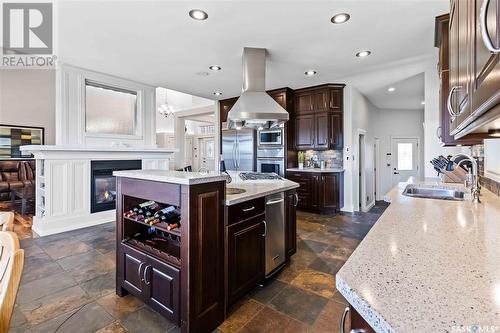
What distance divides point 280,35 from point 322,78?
6.55 ft

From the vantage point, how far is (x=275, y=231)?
7.68 ft

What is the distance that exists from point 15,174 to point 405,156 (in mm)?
10321

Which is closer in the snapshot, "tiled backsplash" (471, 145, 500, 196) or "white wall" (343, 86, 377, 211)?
"tiled backsplash" (471, 145, 500, 196)

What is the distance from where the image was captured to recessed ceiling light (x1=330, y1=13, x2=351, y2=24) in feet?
8.55

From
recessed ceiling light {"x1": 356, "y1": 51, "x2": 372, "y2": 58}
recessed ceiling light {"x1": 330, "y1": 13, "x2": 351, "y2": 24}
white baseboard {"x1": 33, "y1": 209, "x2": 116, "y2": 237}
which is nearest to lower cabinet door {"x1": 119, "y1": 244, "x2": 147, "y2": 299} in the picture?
white baseboard {"x1": 33, "y1": 209, "x2": 116, "y2": 237}

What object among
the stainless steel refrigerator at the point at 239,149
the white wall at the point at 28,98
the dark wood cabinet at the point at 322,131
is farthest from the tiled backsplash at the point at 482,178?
the white wall at the point at 28,98

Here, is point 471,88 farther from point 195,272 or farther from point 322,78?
point 322,78

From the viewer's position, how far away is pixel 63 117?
404cm

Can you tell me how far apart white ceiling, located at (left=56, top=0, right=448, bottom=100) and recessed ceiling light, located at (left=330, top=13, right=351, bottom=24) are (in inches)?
2.4

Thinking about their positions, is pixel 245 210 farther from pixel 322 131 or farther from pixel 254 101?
pixel 322 131

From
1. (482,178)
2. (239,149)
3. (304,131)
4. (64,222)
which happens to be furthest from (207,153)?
(482,178)

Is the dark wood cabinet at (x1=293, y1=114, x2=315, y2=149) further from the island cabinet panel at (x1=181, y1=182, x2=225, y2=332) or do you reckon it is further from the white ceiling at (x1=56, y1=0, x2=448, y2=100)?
the island cabinet panel at (x1=181, y1=182, x2=225, y2=332)

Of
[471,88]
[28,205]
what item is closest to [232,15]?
[471,88]

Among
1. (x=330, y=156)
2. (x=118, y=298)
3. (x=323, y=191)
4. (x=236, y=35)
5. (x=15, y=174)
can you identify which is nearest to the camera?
(x=118, y=298)
